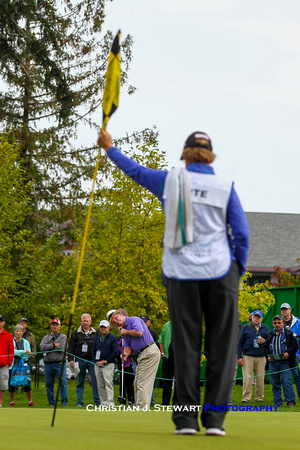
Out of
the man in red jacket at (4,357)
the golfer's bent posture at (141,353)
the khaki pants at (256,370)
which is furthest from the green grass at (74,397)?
the golfer's bent posture at (141,353)

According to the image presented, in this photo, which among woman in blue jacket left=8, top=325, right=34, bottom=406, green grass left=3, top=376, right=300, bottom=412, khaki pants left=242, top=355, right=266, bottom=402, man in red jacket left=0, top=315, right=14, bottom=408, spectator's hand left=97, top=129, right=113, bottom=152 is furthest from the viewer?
green grass left=3, top=376, right=300, bottom=412

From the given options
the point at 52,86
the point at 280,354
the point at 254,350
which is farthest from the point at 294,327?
the point at 52,86

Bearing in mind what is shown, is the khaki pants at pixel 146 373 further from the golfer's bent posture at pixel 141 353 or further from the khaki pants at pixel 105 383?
the khaki pants at pixel 105 383

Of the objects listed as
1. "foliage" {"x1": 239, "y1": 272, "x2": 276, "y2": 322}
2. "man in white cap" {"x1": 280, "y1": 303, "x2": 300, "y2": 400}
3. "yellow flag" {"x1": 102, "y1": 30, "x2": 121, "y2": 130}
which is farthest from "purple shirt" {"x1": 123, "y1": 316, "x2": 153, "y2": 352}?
"foliage" {"x1": 239, "y1": 272, "x2": 276, "y2": 322}

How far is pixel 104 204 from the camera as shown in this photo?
24.4 metres

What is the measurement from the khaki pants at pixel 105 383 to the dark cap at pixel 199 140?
11.4 metres

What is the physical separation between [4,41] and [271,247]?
3418 cm

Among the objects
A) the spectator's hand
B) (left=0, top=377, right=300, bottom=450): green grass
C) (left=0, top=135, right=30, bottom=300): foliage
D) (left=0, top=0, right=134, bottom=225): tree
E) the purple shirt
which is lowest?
(left=0, top=377, right=300, bottom=450): green grass

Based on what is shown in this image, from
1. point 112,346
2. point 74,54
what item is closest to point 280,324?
point 112,346

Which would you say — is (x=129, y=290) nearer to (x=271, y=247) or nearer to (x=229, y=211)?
(x=229, y=211)

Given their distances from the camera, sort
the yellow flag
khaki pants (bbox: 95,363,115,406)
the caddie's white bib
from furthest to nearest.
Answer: khaki pants (bbox: 95,363,115,406) < the yellow flag < the caddie's white bib

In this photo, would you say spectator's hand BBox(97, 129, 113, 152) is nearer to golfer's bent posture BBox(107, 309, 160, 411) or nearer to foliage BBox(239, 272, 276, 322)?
golfer's bent posture BBox(107, 309, 160, 411)

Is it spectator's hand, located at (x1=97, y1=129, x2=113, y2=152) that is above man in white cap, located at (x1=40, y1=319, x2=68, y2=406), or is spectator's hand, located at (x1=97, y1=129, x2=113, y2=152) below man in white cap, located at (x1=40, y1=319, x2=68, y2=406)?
above

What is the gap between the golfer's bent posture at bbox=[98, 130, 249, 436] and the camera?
5.32 meters
